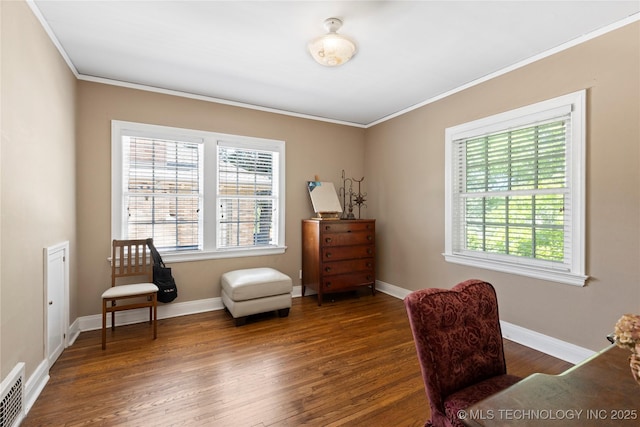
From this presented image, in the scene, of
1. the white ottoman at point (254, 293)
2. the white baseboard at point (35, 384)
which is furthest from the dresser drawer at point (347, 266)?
the white baseboard at point (35, 384)

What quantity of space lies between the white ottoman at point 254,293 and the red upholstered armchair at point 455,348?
2226 millimetres

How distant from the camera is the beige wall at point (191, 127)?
3025mm

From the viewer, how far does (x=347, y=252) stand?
3990mm

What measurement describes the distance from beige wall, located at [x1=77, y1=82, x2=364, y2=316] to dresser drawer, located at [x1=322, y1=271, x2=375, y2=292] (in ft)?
1.82

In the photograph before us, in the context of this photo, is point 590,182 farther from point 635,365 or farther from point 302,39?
point 302,39

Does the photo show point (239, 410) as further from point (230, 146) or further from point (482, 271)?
point (230, 146)

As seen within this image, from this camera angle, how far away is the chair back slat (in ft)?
9.88

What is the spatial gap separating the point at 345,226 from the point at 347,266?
1.79 ft

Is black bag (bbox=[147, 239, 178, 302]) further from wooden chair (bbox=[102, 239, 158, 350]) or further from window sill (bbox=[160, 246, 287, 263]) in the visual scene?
window sill (bbox=[160, 246, 287, 263])

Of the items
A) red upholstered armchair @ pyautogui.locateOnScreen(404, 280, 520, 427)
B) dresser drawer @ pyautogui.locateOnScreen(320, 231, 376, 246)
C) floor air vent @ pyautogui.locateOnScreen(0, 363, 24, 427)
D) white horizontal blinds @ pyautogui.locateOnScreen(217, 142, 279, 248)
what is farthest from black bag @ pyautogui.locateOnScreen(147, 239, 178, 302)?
red upholstered armchair @ pyautogui.locateOnScreen(404, 280, 520, 427)

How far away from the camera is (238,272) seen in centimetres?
350

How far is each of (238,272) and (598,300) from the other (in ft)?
11.0

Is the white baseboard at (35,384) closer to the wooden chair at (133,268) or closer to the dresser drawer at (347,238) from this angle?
the wooden chair at (133,268)

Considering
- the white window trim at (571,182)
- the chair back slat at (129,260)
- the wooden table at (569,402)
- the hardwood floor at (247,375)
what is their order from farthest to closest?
1. the chair back slat at (129,260)
2. the white window trim at (571,182)
3. the hardwood floor at (247,375)
4. the wooden table at (569,402)
